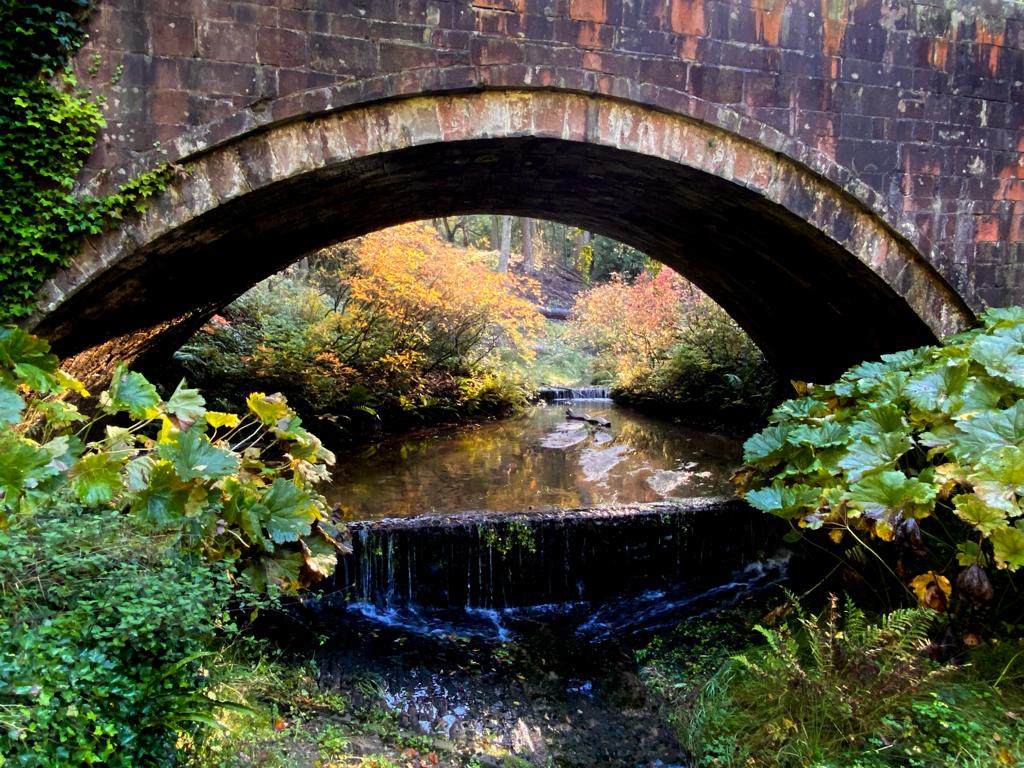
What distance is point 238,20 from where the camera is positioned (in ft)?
12.4

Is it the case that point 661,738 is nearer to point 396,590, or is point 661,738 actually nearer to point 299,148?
point 396,590

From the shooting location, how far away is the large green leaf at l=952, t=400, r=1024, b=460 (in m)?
2.92

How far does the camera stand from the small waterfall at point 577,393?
50.5ft

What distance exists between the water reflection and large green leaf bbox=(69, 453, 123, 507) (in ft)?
11.6

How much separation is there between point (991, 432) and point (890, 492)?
1.80 ft

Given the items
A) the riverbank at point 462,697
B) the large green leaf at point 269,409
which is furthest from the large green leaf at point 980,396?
the large green leaf at point 269,409

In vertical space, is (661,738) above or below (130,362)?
below

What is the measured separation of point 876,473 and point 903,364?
1.91 m

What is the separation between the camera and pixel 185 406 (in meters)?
3.17

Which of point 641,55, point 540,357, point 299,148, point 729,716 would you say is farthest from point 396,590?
point 540,357

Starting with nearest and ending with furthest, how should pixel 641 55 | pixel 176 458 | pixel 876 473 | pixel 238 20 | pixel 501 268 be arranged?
pixel 176 458
pixel 876 473
pixel 238 20
pixel 641 55
pixel 501 268

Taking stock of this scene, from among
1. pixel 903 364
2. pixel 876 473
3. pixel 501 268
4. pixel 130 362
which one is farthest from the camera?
pixel 501 268

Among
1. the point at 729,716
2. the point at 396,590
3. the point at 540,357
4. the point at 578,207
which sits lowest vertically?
the point at 540,357

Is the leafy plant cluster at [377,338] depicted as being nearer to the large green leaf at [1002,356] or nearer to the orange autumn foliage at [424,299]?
the orange autumn foliage at [424,299]
